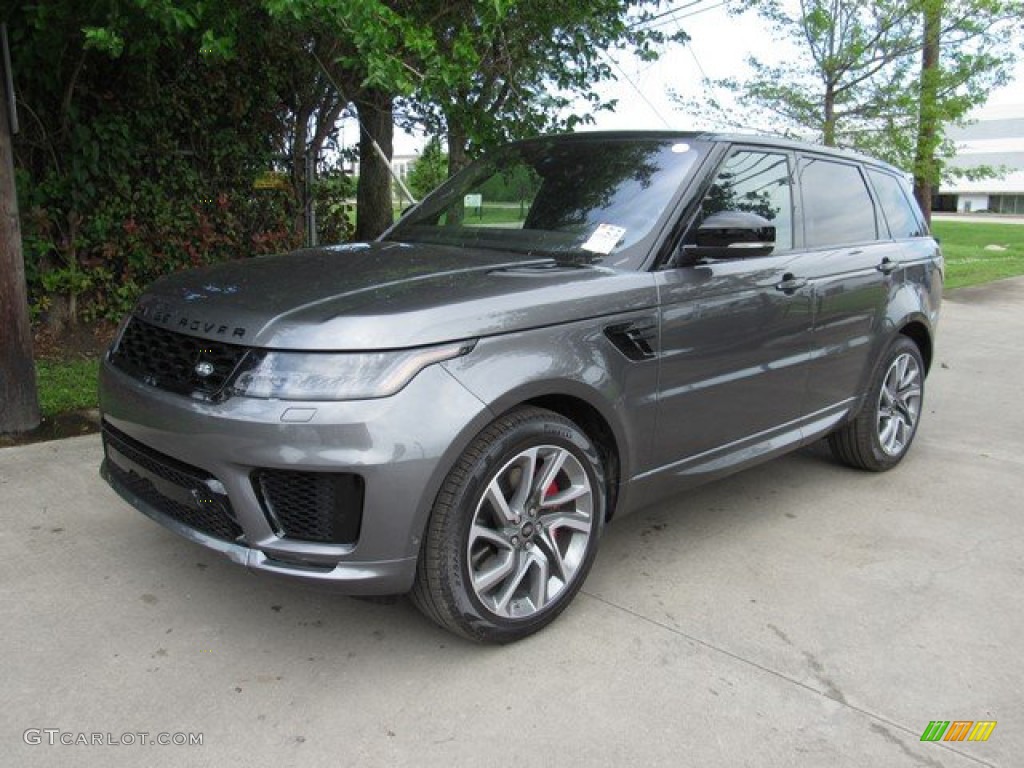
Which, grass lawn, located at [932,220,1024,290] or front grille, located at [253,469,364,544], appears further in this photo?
grass lawn, located at [932,220,1024,290]

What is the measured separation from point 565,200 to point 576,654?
193cm

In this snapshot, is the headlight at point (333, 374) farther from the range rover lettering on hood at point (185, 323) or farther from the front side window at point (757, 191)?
the front side window at point (757, 191)

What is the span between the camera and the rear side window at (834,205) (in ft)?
14.2

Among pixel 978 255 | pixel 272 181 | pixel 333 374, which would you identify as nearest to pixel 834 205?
pixel 333 374

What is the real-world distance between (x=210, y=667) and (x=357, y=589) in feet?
2.15

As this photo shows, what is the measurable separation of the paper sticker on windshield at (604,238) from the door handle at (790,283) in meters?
0.87

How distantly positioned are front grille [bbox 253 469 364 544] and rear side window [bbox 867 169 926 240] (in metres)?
3.74

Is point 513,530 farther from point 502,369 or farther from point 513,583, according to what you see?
point 502,369

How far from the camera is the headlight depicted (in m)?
2.59

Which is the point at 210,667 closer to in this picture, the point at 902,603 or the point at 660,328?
the point at 660,328

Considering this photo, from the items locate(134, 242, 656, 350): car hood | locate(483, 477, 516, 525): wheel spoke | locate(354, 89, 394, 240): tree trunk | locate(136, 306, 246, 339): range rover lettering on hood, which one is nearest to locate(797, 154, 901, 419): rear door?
locate(134, 242, 656, 350): car hood

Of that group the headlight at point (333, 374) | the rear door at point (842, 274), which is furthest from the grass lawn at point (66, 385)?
the rear door at point (842, 274)

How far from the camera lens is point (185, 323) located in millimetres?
2926

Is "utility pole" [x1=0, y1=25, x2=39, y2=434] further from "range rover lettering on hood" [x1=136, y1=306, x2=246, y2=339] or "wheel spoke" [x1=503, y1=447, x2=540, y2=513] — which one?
"wheel spoke" [x1=503, y1=447, x2=540, y2=513]
